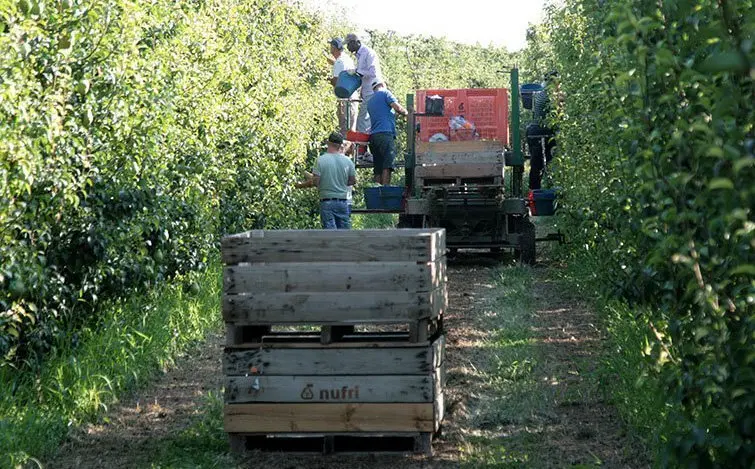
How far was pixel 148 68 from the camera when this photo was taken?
27.9ft

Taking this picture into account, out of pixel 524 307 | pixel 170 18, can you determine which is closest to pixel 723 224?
pixel 170 18

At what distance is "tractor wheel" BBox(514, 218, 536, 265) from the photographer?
15984 millimetres

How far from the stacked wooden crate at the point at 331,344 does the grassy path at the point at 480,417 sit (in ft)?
0.78

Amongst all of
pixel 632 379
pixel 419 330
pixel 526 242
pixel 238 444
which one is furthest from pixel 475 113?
pixel 238 444

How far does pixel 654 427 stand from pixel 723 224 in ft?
9.90

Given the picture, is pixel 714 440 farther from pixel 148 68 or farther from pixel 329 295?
pixel 148 68

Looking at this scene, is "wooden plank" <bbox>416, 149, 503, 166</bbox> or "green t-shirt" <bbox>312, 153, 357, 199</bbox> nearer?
"green t-shirt" <bbox>312, 153, 357, 199</bbox>

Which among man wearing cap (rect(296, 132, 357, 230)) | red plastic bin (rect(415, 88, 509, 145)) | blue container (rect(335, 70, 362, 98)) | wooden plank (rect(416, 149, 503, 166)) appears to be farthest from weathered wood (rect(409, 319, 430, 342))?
red plastic bin (rect(415, 88, 509, 145))

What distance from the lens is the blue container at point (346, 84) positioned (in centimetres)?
1673

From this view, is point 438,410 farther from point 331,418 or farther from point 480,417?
point 480,417

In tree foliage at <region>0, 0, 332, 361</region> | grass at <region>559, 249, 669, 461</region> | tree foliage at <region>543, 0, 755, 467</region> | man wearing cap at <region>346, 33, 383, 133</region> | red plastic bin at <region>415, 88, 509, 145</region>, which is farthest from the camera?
red plastic bin at <region>415, 88, 509, 145</region>

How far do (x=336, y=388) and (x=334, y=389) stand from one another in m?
0.01

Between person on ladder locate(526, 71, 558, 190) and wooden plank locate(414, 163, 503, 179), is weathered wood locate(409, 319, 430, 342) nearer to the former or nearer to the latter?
wooden plank locate(414, 163, 503, 179)

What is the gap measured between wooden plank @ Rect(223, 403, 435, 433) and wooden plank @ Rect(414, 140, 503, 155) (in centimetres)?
1081
